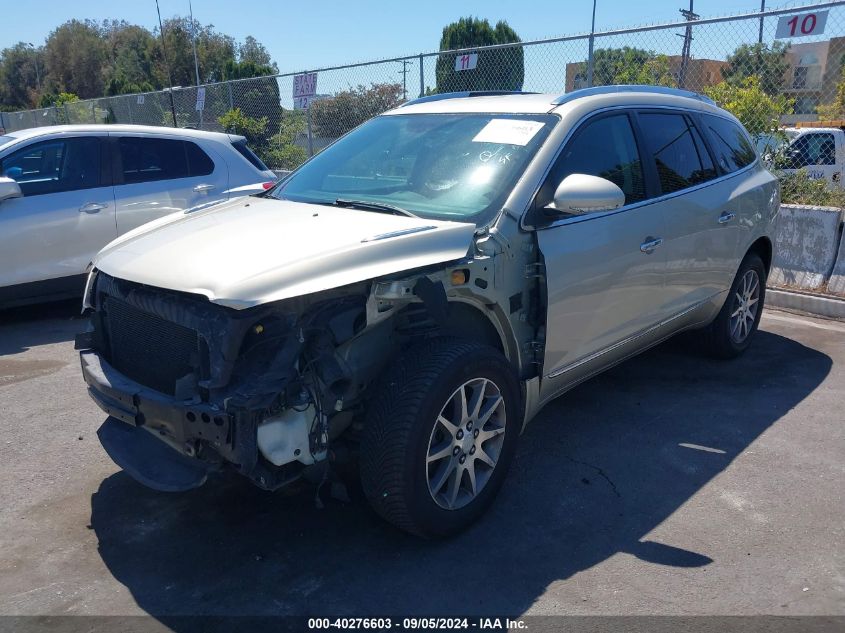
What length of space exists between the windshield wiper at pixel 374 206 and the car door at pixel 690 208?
5.59ft

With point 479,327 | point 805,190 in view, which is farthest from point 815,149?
point 479,327

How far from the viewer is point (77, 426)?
15.6 ft

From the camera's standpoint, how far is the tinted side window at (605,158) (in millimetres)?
3953

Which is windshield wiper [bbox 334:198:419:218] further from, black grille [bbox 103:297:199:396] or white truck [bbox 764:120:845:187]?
white truck [bbox 764:120:845:187]

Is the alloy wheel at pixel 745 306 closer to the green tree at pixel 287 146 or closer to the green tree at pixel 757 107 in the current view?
the green tree at pixel 757 107

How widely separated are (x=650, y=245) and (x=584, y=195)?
958mm

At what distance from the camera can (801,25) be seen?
7375 millimetres

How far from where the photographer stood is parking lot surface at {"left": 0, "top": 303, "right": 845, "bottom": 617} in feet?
10.0

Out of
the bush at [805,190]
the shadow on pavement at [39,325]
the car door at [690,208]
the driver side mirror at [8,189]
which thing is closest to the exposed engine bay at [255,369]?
the car door at [690,208]

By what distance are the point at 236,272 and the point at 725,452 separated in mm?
3025

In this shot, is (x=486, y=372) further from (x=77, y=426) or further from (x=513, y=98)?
(x=77, y=426)

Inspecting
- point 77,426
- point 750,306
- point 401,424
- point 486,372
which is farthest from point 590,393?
point 77,426

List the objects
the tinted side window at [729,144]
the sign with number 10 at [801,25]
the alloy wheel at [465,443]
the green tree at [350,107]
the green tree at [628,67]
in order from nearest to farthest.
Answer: the alloy wheel at [465,443]
the tinted side window at [729,144]
the sign with number 10 at [801,25]
the green tree at [628,67]
the green tree at [350,107]

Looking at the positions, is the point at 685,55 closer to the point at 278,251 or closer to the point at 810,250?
the point at 810,250
